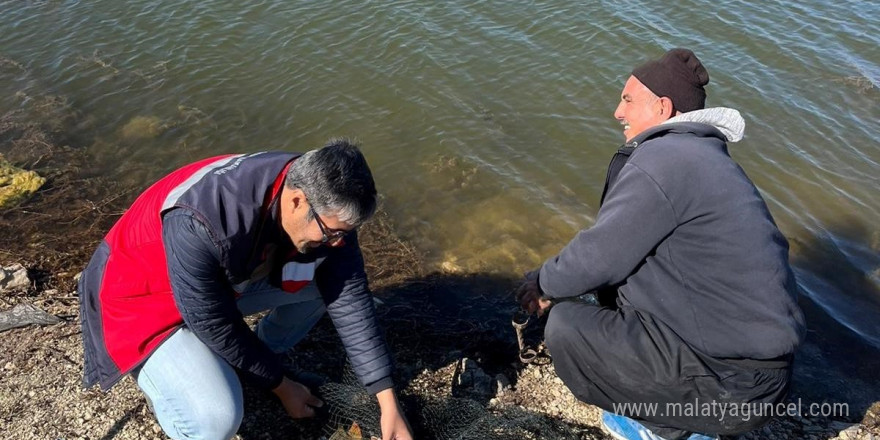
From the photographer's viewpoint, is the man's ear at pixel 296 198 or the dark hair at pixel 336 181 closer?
the dark hair at pixel 336 181

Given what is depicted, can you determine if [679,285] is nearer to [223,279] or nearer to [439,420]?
[439,420]

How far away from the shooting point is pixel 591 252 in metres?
2.95

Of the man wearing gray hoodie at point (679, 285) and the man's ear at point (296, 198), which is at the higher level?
the man's ear at point (296, 198)

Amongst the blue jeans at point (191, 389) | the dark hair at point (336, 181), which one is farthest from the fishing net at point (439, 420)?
the dark hair at point (336, 181)

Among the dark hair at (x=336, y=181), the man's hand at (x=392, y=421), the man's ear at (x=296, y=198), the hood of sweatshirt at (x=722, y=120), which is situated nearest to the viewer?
the dark hair at (x=336, y=181)

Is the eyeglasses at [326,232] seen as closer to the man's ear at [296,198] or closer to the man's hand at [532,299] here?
the man's ear at [296,198]

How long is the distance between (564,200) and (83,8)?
933cm

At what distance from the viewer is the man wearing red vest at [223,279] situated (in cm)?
265

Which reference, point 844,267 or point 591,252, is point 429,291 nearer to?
point 591,252

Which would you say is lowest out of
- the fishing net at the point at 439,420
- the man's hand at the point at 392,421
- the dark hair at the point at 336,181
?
the fishing net at the point at 439,420

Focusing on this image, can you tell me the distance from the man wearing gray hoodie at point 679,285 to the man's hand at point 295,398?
57.2 inches

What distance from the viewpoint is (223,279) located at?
9.54 feet

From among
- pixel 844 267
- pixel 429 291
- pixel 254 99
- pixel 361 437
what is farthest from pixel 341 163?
pixel 254 99

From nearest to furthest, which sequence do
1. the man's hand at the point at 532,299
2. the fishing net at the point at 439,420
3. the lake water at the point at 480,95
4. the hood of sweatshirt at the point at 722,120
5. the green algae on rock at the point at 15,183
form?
1. the hood of sweatshirt at the point at 722,120
2. the fishing net at the point at 439,420
3. the man's hand at the point at 532,299
4. the green algae on rock at the point at 15,183
5. the lake water at the point at 480,95
